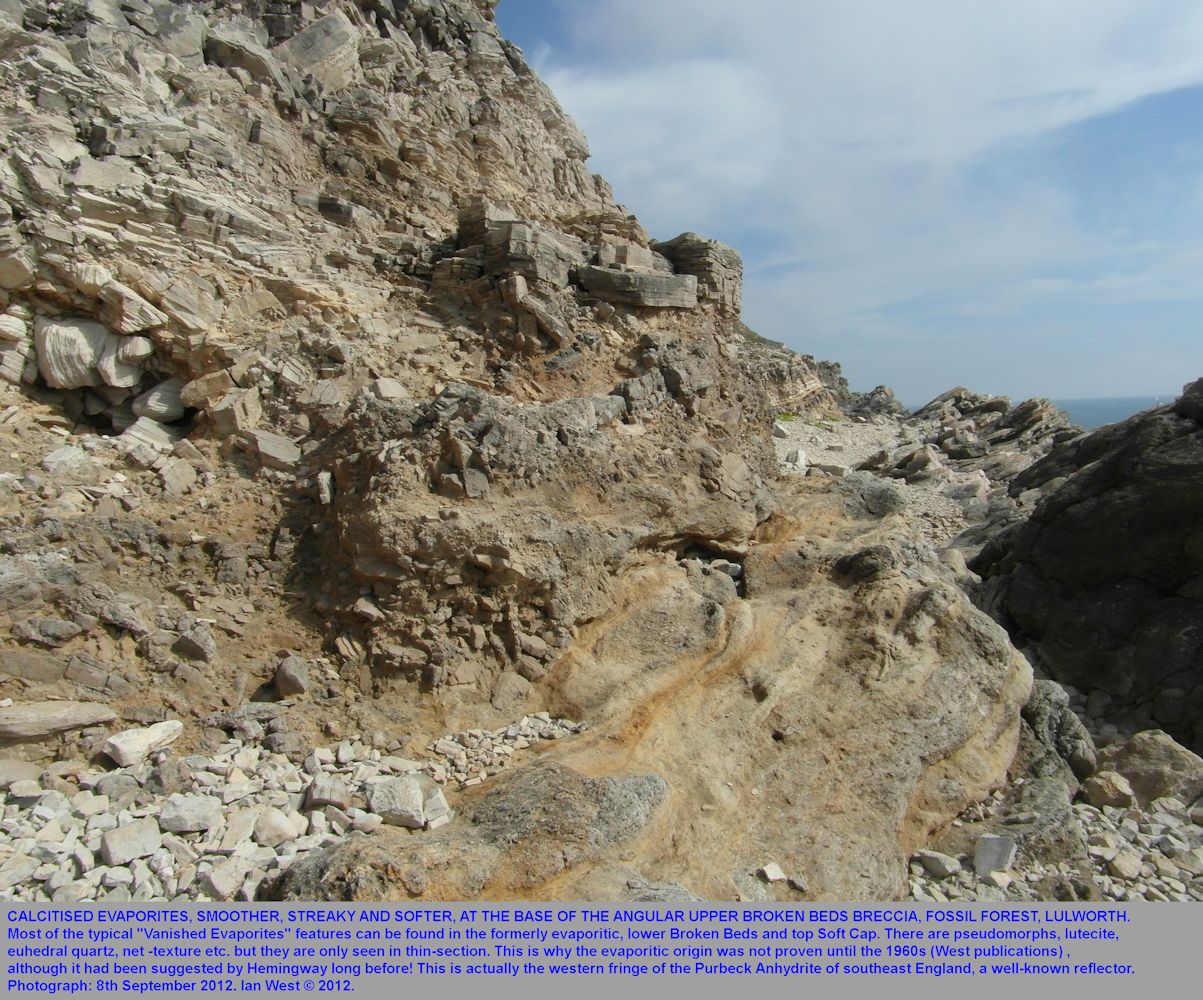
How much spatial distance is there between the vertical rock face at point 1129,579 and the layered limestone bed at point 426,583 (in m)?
0.27

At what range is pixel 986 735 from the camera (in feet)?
22.5

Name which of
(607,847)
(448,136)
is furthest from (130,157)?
(607,847)

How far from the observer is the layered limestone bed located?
523cm

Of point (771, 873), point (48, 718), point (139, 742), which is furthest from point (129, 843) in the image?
point (771, 873)

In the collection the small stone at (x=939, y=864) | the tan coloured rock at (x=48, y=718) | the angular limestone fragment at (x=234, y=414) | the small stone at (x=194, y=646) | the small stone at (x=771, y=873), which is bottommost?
the small stone at (x=939, y=864)

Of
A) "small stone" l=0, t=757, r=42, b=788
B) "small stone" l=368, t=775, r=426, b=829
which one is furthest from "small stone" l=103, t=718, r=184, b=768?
"small stone" l=368, t=775, r=426, b=829

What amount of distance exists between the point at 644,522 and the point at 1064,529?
7016 millimetres

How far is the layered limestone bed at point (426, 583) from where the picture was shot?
5.23 m

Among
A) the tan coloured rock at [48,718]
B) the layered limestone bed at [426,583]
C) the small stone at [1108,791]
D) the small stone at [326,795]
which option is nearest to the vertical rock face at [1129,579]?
the layered limestone bed at [426,583]

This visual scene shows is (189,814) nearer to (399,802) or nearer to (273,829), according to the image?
(273,829)

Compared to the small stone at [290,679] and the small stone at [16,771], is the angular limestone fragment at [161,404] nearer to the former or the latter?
the small stone at [290,679]

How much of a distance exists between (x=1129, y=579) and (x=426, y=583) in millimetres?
9326

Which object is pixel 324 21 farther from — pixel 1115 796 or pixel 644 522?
pixel 1115 796

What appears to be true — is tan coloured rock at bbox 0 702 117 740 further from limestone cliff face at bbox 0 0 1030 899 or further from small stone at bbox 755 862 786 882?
small stone at bbox 755 862 786 882
